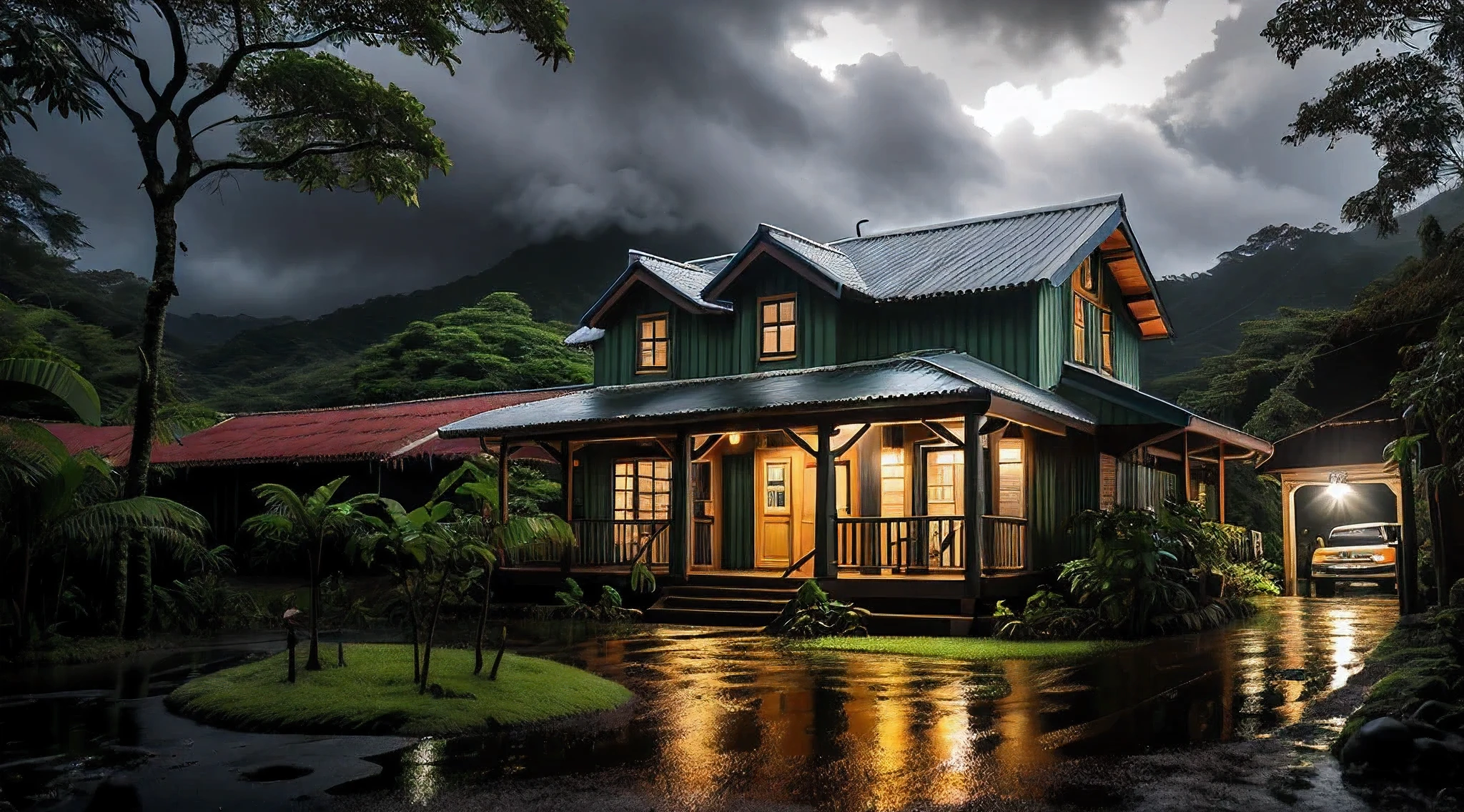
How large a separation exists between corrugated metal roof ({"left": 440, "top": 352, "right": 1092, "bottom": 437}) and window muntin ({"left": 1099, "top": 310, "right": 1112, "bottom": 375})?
13.0 feet

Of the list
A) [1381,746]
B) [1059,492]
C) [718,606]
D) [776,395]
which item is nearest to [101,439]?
[718,606]

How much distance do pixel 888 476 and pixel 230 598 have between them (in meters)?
11.0

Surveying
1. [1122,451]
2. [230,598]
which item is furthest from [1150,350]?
[230,598]

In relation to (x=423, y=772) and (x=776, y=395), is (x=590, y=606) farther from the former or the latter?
(x=423, y=772)

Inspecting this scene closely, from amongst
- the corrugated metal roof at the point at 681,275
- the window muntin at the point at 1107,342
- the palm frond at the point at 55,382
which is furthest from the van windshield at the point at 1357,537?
the palm frond at the point at 55,382

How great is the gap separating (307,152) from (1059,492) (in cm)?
1313

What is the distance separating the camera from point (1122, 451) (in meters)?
18.9

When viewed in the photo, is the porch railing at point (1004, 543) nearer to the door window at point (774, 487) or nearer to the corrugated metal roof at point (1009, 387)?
the corrugated metal roof at point (1009, 387)

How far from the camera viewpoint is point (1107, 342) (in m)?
22.2

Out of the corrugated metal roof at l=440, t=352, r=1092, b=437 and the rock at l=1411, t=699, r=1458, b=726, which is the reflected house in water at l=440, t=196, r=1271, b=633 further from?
the rock at l=1411, t=699, r=1458, b=726

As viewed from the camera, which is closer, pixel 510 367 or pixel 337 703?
pixel 337 703

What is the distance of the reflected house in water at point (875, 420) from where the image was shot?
54.5 ft

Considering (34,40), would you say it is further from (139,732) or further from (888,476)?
(888,476)

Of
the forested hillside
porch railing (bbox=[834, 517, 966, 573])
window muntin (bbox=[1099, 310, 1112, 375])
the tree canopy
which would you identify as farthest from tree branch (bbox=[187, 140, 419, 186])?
the forested hillside
